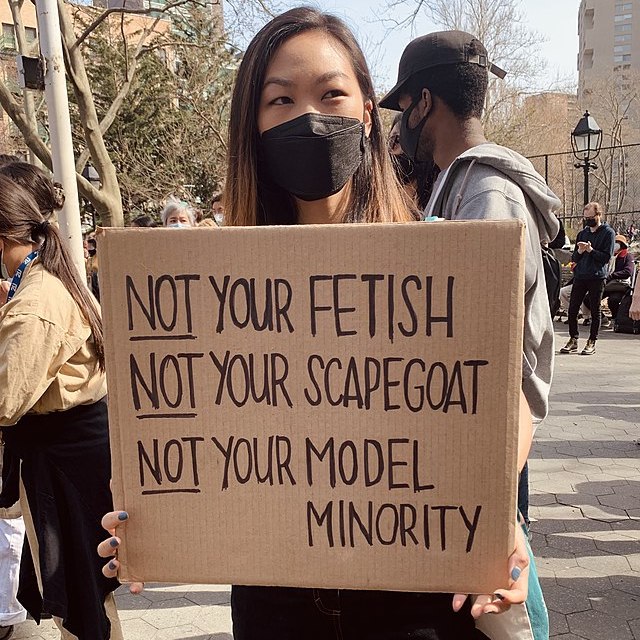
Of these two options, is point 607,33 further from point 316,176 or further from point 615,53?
point 316,176

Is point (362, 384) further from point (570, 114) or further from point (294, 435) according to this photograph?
point (570, 114)

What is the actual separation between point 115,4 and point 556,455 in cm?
684

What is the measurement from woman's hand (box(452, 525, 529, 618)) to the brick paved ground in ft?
5.54

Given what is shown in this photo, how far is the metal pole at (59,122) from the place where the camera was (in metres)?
5.44

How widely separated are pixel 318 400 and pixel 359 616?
0.40 m

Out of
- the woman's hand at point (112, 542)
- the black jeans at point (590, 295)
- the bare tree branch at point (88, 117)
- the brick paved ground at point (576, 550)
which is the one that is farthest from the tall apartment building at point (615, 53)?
the woman's hand at point (112, 542)

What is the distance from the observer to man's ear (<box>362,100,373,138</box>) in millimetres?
1242

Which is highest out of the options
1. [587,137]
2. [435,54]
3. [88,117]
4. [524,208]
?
[88,117]

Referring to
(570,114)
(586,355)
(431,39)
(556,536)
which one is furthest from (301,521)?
(570,114)

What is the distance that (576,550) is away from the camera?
3.02 meters

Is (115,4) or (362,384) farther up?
(115,4)

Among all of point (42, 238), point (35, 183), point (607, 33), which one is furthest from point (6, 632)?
point (607, 33)

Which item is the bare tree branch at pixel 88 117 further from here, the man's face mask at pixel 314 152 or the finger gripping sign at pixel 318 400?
the finger gripping sign at pixel 318 400

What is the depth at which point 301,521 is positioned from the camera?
0.97 meters
